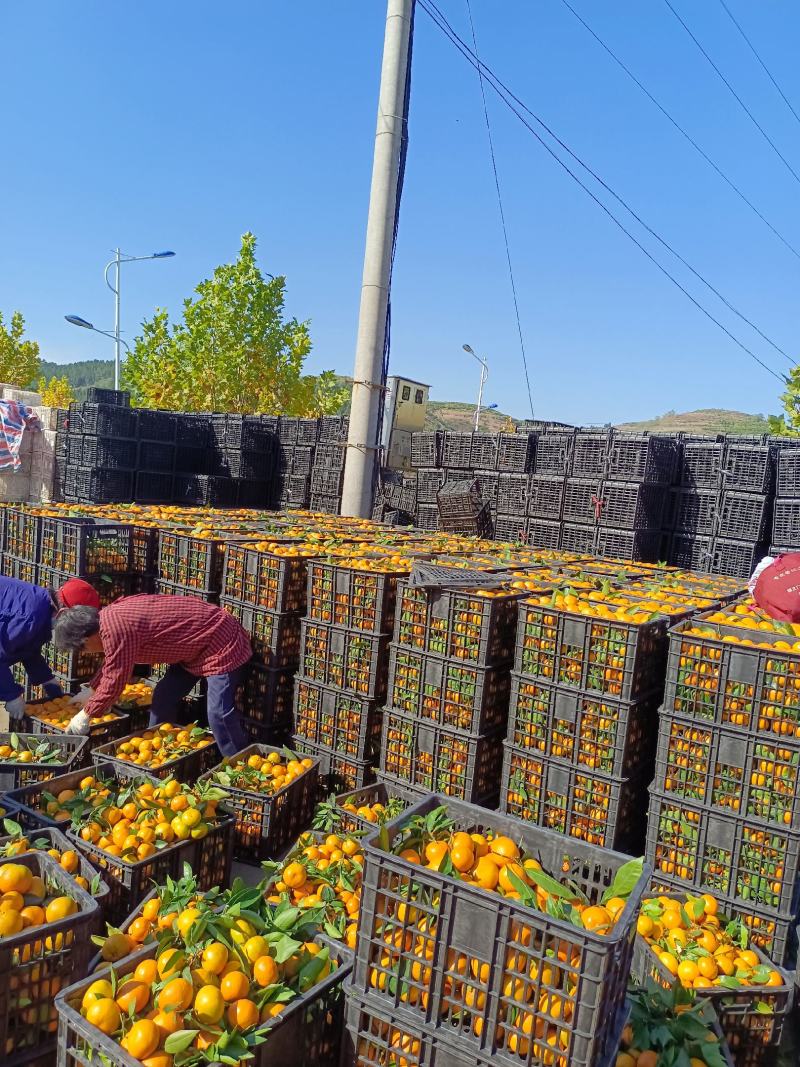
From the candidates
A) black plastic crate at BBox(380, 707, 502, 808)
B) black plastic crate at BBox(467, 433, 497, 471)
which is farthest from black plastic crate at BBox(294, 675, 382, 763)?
black plastic crate at BBox(467, 433, 497, 471)

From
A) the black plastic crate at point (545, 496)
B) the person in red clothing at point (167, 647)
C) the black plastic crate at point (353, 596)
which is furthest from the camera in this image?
the black plastic crate at point (545, 496)

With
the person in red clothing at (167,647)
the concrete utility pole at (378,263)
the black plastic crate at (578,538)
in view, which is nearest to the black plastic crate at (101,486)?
the concrete utility pole at (378,263)

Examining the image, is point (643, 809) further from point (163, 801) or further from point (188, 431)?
point (188, 431)

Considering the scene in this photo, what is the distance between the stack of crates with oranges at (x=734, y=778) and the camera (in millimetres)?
4195

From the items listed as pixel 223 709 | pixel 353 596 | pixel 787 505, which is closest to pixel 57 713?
pixel 223 709

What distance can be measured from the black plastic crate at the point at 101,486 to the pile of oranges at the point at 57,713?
10169 mm

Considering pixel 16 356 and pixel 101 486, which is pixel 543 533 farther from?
pixel 16 356

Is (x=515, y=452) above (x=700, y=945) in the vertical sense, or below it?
above

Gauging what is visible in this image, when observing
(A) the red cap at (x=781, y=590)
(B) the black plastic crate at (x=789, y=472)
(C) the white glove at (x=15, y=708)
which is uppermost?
(B) the black plastic crate at (x=789, y=472)

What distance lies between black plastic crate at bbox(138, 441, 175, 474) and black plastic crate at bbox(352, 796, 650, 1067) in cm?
1515

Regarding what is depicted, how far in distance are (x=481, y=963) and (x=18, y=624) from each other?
4.90 metres

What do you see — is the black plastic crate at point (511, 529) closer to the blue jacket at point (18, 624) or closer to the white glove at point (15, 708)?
the blue jacket at point (18, 624)

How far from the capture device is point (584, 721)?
4867 millimetres

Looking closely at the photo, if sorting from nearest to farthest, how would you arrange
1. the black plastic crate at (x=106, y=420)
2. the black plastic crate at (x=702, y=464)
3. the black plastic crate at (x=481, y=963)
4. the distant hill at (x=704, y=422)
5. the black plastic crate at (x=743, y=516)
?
the black plastic crate at (x=481, y=963) → the black plastic crate at (x=743, y=516) → the black plastic crate at (x=702, y=464) → the black plastic crate at (x=106, y=420) → the distant hill at (x=704, y=422)
